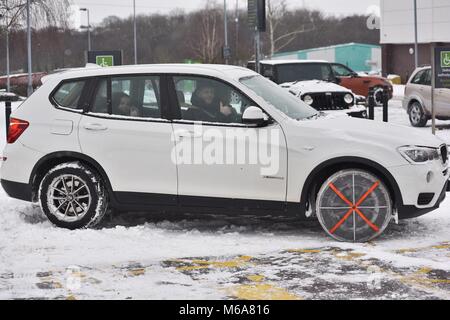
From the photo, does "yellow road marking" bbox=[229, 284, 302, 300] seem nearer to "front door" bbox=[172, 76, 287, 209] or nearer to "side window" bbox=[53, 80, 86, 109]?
"front door" bbox=[172, 76, 287, 209]

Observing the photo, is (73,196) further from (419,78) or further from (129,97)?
(419,78)

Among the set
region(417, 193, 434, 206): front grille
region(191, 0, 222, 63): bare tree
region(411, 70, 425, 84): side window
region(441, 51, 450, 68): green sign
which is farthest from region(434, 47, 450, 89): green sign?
region(191, 0, 222, 63): bare tree

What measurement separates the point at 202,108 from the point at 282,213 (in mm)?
1260

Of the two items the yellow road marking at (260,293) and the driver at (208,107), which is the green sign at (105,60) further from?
the yellow road marking at (260,293)

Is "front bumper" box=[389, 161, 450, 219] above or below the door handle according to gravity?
below

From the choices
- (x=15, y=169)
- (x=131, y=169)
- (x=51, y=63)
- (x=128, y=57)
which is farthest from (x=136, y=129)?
(x=128, y=57)

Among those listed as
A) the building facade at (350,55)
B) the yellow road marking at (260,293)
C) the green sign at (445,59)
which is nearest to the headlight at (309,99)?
the green sign at (445,59)

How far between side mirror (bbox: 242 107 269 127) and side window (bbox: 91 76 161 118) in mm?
928

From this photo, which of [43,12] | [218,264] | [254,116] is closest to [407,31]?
[43,12]

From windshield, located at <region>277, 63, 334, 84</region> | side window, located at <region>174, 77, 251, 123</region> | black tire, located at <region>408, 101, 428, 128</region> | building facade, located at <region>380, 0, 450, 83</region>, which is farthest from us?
building facade, located at <region>380, 0, 450, 83</region>

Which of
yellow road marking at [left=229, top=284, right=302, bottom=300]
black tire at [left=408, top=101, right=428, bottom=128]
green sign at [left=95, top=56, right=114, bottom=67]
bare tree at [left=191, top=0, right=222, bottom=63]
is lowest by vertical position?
yellow road marking at [left=229, top=284, right=302, bottom=300]

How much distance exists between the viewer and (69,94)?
8.78 metres

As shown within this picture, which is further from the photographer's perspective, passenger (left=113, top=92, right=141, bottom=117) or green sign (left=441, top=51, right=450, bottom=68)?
green sign (left=441, top=51, right=450, bottom=68)

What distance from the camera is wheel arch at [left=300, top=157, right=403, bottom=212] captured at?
7.84 meters
